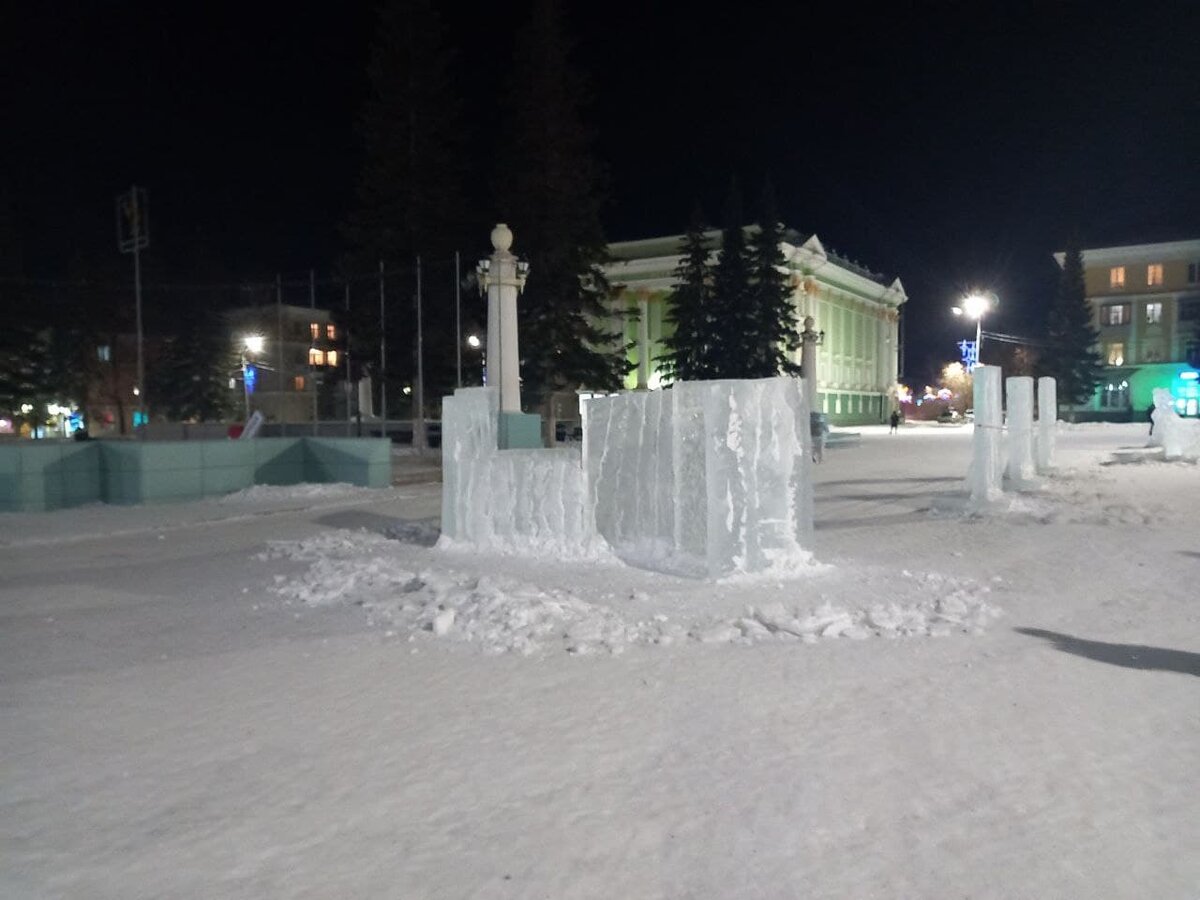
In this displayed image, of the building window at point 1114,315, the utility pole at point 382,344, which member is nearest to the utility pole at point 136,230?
the utility pole at point 382,344

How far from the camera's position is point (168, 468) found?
16.6m

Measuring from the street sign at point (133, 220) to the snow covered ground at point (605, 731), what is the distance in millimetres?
15727

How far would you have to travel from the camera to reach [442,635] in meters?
6.76

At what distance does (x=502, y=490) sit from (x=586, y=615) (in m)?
3.67

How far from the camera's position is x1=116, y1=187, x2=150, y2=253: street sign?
891 inches

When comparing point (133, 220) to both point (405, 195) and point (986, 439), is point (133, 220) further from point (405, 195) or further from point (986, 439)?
point (986, 439)

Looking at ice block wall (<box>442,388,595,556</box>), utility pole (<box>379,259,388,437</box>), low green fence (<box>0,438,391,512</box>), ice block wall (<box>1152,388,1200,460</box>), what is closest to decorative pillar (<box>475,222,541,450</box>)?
low green fence (<box>0,438,391,512</box>)

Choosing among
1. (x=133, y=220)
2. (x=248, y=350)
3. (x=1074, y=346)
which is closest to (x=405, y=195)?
(x=133, y=220)

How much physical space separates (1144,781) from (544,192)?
30475mm

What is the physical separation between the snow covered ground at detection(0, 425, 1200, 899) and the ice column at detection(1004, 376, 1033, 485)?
22.2 feet

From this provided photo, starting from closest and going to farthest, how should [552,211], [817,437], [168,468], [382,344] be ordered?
1. [168,468]
2. [817,437]
3. [382,344]
4. [552,211]

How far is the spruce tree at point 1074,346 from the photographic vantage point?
60906 millimetres

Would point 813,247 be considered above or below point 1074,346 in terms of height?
above

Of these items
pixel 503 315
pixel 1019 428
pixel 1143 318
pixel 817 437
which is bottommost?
pixel 817 437
